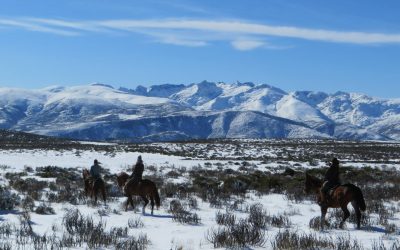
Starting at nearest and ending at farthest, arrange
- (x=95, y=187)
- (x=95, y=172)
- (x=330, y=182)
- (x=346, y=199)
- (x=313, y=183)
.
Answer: (x=346, y=199) → (x=330, y=182) → (x=313, y=183) → (x=95, y=187) → (x=95, y=172)

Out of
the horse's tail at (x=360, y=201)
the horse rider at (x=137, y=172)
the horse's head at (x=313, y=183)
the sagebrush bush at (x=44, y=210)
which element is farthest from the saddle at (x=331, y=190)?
the sagebrush bush at (x=44, y=210)

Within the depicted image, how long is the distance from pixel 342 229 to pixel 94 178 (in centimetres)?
859

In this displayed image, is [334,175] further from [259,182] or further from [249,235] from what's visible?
[259,182]

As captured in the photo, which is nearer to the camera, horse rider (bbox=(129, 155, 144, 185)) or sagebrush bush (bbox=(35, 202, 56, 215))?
sagebrush bush (bbox=(35, 202, 56, 215))

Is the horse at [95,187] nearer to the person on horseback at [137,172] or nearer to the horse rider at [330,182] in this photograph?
the person on horseback at [137,172]

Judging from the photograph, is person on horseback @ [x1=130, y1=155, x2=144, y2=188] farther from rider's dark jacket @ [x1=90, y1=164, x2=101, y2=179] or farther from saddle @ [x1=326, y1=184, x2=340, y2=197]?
saddle @ [x1=326, y1=184, x2=340, y2=197]

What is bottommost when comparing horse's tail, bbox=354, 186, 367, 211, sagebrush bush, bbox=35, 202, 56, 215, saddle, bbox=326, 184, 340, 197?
sagebrush bush, bbox=35, 202, 56, 215

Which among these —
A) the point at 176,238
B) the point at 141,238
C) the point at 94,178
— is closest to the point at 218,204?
the point at 94,178

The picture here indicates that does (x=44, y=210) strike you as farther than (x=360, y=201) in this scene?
Yes

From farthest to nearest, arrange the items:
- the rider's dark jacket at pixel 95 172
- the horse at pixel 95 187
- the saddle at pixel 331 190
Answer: the rider's dark jacket at pixel 95 172, the horse at pixel 95 187, the saddle at pixel 331 190

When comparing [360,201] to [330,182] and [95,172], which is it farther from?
[95,172]

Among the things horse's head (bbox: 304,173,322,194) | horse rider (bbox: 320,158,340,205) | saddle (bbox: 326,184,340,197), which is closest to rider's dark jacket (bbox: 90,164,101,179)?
horse's head (bbox: 304,173,322,194)

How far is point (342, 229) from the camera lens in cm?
1239

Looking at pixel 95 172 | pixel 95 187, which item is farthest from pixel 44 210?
pixel 95 172
